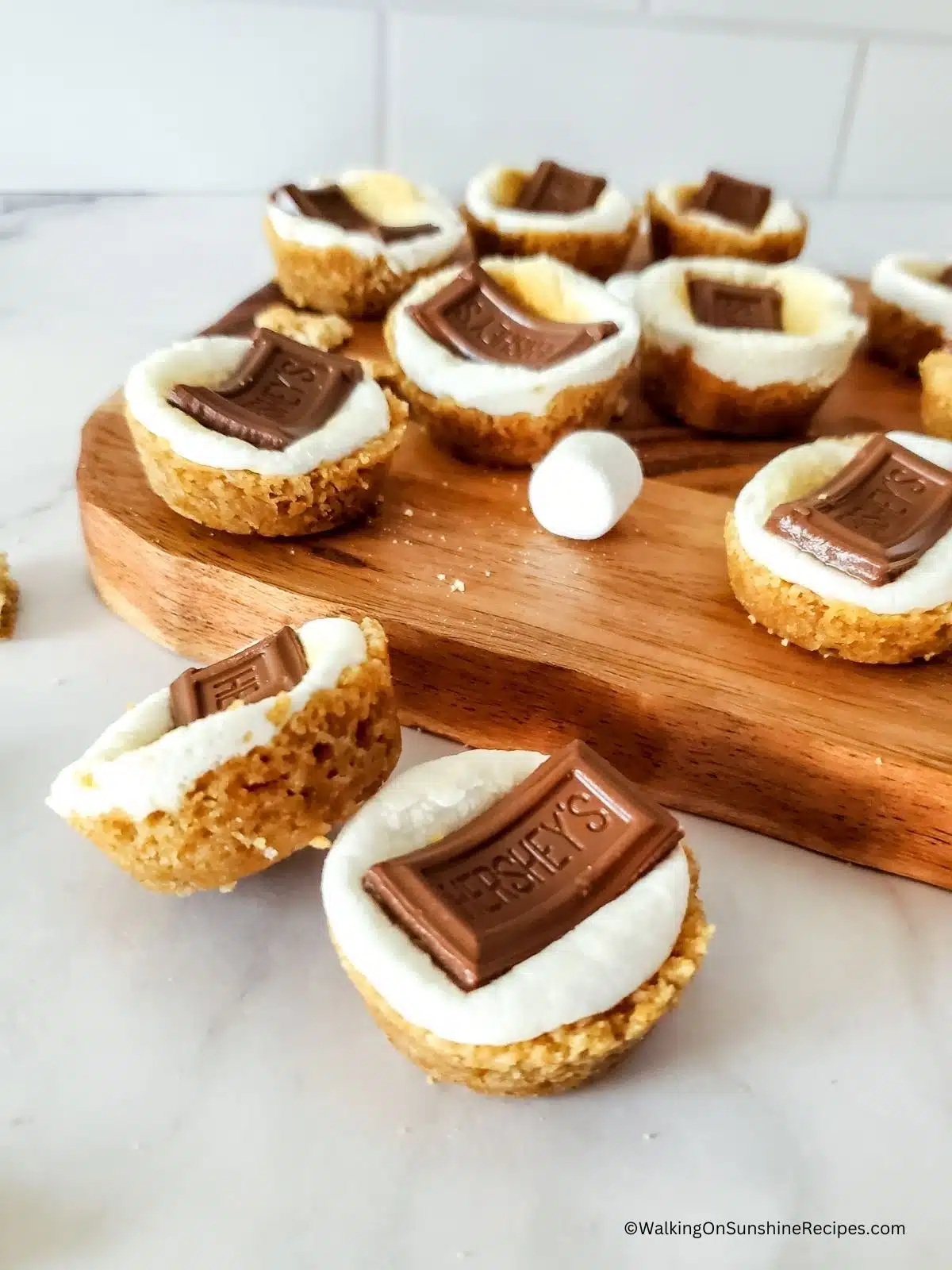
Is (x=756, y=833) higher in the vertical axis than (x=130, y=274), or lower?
lower

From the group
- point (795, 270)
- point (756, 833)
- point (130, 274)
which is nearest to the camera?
point (756, 833)

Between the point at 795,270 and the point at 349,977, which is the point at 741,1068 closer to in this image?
the point at 349,977

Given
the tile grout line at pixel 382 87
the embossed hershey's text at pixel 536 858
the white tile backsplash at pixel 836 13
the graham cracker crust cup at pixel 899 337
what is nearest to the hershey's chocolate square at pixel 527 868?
the embossed hershey's text at pixel 536 858

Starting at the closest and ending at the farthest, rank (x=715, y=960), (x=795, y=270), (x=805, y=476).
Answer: (x=715, y=960) → (x=805, y=476) → (x=795, y=270)

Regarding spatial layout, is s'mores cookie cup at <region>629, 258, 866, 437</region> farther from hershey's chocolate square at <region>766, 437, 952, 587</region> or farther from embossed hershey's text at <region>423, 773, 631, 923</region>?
embossed hershey's text at <region>423, 773, 631, 923</region>

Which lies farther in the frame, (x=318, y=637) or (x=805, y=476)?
(x=805, y=476)

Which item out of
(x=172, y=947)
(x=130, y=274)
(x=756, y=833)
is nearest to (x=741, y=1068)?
(x=756, y=833)
